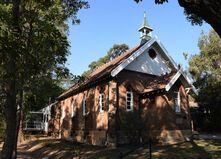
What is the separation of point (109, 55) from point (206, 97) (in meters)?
31.9

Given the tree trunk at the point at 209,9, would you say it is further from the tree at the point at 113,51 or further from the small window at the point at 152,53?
the tree at the point at 113,51

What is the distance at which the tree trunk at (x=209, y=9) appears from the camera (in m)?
3.55

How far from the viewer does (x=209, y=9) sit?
3.60 meters

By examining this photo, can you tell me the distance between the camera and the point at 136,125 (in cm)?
2470

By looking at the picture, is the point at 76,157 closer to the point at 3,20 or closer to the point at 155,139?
the point at 155,139

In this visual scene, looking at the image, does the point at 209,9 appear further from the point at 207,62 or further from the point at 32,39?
the point at 207,62

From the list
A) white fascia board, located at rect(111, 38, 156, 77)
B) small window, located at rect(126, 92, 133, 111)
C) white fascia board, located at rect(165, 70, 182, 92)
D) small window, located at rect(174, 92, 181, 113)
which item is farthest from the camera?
small window, located at rect(174, 92, 181, 113)

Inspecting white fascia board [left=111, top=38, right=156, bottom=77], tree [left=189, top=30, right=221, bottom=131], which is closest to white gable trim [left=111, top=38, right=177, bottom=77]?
white fascia board [left=111, top=38, right=156, bottom=77]

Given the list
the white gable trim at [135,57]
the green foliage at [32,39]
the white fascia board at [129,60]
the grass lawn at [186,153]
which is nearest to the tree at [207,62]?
the white gable trim at [135,57]

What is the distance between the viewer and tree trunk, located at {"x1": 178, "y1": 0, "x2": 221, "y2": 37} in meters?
3.55

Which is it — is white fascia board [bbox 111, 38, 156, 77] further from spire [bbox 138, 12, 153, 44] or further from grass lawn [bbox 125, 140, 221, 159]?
grass lawn [bbox 125, 140, 221, 159]

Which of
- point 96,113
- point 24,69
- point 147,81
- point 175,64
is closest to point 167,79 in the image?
point 147,81

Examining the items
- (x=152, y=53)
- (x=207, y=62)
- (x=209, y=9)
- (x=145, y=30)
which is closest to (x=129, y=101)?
(x=152, y=53)

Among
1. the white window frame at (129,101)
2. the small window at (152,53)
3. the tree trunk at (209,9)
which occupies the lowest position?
the tree trunk at (209,9)
